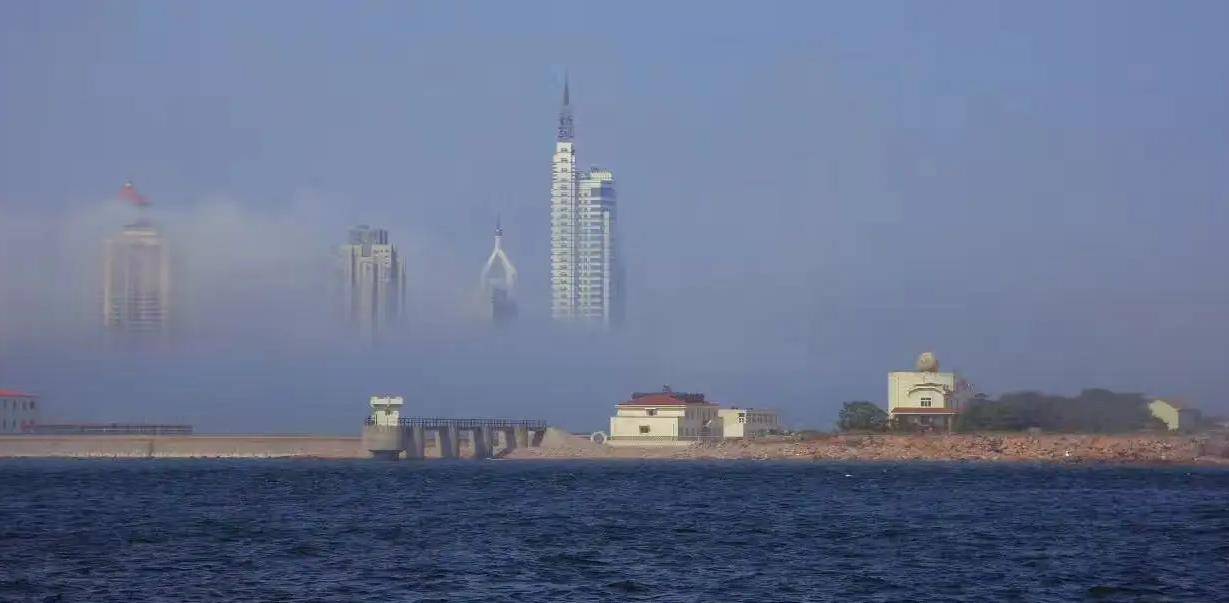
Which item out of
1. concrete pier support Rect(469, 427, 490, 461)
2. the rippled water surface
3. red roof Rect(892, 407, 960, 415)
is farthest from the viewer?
concrete pier support Rect(469, 427, 490, 461)

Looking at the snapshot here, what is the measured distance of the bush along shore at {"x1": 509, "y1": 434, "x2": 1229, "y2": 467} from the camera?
155 meters

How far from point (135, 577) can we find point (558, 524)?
2521 centimetres

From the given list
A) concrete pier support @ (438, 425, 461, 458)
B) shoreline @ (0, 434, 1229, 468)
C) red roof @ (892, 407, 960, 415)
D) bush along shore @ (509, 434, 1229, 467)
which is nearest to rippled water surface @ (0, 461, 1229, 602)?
bush along shore @ (509, 434, 1229, 467)

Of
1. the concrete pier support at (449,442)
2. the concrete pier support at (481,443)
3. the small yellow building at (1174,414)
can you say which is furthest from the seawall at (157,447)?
the small yellow building at (1174,414)

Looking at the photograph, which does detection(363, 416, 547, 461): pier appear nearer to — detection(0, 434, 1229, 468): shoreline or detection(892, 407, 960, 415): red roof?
detection(0, 434, 1229, 468): shoreline

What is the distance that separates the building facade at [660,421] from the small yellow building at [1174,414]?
47.0m

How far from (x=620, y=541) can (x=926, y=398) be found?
4612 inches

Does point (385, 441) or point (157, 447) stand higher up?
point (385, 441)

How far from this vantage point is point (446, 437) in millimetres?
189250

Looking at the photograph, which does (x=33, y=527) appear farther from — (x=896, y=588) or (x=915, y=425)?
(x=915, y=425)

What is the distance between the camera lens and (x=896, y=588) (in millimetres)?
48344

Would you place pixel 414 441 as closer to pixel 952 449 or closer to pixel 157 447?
pixel 157 447

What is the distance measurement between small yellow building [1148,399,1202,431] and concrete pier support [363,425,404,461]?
78.2 meters

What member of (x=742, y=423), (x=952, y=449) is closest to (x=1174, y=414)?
(x=952, y=449)
